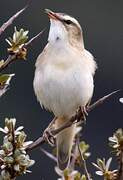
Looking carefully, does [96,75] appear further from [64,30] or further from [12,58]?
[12,58]

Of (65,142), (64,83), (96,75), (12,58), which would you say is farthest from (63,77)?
(96,75)

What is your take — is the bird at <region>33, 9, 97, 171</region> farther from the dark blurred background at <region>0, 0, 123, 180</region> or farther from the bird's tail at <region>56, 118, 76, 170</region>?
the dark blurred background at <region>0, 0, 123, 180</region>

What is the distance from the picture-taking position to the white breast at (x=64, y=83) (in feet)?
12.0

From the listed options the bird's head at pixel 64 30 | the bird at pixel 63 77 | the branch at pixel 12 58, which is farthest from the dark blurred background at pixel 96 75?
the branch at pixel 12 58

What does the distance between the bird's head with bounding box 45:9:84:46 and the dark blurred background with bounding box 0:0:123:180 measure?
3597 mm

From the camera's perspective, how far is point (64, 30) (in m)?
3.98

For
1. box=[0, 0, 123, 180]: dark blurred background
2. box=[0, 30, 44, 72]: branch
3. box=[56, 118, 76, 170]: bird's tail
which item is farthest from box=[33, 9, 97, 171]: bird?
box=[0, 0, 123, 180]: dark blurred background

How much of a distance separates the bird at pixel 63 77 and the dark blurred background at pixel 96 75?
3717 mm

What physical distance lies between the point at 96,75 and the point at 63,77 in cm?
Result: 563

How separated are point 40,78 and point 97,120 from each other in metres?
5.22

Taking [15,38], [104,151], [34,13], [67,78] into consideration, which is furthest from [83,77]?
[34,13]

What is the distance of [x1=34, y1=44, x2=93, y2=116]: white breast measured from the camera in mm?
3668

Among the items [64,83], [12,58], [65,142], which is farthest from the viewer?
[65,142]

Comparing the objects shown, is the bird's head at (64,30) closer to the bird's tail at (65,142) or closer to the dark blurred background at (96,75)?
the bird's tail at (65,142)
